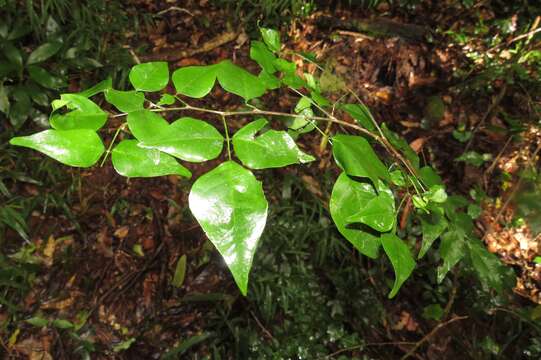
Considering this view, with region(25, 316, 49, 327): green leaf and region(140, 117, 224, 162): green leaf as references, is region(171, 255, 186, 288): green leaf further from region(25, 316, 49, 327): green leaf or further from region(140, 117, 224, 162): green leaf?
region(140, 117, 224, 162): green leaf

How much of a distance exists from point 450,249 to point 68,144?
964 mm

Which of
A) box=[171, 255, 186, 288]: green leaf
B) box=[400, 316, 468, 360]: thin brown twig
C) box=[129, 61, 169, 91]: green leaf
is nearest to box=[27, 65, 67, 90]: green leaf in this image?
box=[171, 255, 186, 288]: green leaf

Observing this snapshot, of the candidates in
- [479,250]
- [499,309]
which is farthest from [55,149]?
[499,309]

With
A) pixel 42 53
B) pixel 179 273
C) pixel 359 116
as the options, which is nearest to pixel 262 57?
pixel 359 116

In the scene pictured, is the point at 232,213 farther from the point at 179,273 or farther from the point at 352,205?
the point at 179,273

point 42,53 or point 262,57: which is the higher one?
point 262,57

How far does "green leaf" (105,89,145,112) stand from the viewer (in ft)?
2.47

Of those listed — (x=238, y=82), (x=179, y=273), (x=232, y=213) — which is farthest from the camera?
(x=179, y=273)

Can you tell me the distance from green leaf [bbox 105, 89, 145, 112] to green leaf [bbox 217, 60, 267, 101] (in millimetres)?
178

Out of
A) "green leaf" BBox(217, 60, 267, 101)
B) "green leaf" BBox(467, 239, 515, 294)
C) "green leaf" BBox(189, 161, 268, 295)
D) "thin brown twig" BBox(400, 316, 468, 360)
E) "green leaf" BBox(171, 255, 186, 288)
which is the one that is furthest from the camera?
"green leaf" BBox(171, 255, 186, 288)

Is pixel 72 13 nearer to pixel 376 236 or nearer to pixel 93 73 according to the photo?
pixel 93 73

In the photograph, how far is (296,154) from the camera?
718mm

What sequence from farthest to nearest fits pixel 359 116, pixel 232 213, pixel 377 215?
pixel 359 116 → pixel 377 215 → pixel 232 213

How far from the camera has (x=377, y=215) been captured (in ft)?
2.40
